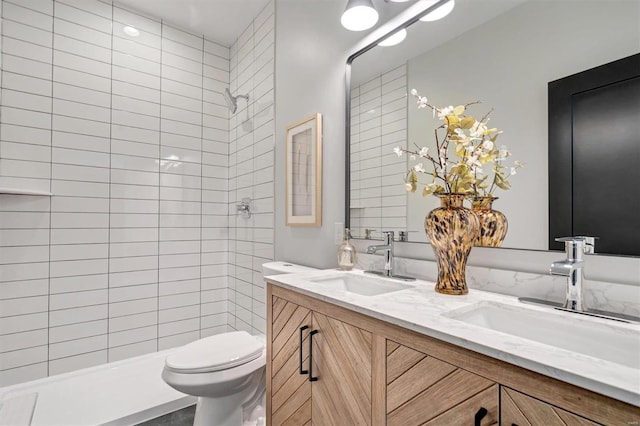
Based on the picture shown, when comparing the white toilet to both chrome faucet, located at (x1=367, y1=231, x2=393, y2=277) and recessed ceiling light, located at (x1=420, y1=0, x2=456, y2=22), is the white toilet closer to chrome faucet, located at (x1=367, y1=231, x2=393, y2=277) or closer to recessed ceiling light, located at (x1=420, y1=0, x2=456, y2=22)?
chrome faucet, located at (x1=367, y1=231, x2=393, y2=277)

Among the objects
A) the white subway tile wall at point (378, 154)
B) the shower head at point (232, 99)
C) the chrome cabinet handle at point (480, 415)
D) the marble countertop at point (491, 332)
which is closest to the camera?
the marble countertop at point (491, 332)

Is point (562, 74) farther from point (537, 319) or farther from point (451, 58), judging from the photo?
point (537, 319)

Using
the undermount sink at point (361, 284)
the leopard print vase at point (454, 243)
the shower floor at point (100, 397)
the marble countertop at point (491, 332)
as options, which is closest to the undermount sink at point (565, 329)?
the marble countertop at point (491, 332)

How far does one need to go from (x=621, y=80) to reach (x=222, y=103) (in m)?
2.62

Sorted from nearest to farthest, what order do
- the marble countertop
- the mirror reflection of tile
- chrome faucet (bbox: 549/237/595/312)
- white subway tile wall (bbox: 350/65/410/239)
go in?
the marble countertop, chrome faucet (bbox: 549/237/595/312), white subway tile wall (bbox: 350/65/410/239), the mirror reflection of tile

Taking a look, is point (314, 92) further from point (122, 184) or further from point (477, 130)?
point (122, 184)

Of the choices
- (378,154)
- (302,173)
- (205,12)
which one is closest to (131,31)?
(205,12)

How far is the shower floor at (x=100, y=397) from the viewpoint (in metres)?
1.74

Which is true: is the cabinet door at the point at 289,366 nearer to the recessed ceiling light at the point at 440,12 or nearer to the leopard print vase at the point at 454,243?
the leopard print vase at the point at 454,243

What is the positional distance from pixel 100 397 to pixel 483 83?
260 cm

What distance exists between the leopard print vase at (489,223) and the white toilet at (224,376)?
36.8 inches

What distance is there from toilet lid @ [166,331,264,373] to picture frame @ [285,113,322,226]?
0.72 m

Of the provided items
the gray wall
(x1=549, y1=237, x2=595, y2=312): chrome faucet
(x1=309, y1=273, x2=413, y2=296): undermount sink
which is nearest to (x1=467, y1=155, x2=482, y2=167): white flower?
(x1=549, y1=237, x2=595, y2=312): chrome faucet

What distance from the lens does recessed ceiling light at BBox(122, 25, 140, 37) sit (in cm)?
235
